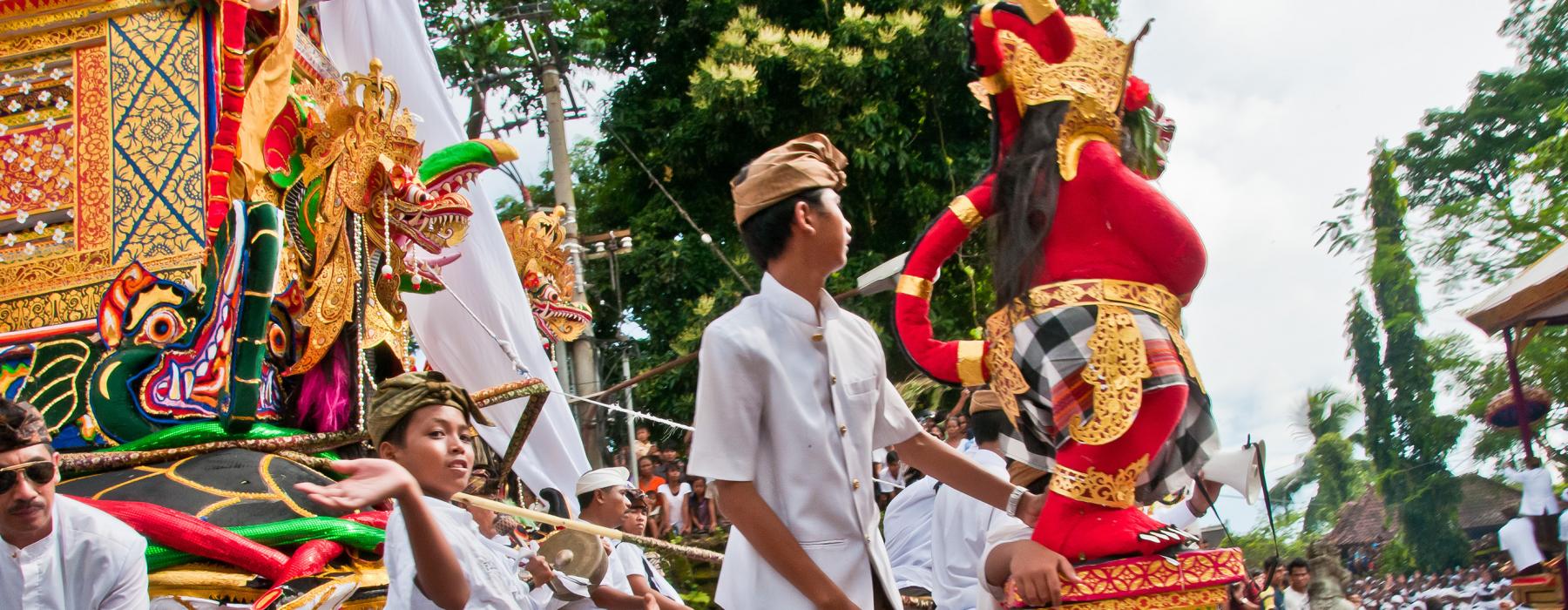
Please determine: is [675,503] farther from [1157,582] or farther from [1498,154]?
[1498,154]

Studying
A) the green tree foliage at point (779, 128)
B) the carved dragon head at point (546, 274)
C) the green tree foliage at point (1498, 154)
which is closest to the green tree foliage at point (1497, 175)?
the green tree foliage at point (1498, 154)

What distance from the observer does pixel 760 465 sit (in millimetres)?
→ 2846

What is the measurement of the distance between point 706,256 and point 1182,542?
1110cm

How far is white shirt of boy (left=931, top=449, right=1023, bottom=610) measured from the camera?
5094 mm

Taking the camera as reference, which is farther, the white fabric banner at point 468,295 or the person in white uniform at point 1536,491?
the person in white uniform at point 1536,491

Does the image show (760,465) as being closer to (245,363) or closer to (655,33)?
(245,363)

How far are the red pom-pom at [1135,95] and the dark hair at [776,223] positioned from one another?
51.3 inches

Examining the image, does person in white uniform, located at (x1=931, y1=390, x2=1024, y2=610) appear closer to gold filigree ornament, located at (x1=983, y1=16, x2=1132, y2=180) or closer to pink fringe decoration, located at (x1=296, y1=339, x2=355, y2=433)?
gold filigree ornament, located at (x1=983, y1=16, x2=1132, y2=180)

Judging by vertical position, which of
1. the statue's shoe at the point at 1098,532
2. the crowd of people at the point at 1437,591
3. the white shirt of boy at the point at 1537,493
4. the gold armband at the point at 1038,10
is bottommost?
the crowd of people at the point at 1437,591

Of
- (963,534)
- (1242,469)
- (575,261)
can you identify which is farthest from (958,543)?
(575,261)

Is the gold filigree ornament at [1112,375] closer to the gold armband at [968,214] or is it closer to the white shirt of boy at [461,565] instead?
the gold armband at [968,214]

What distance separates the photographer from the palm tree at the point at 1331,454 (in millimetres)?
17531

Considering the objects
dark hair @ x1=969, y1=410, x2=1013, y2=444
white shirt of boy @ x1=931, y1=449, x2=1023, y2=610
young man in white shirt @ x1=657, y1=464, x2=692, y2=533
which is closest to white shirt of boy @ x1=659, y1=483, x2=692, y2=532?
young man in white shirt @ x1=657, y1=464, x2=692, y2=533

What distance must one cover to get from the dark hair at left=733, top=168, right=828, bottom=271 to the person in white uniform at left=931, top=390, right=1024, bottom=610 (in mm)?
2211
